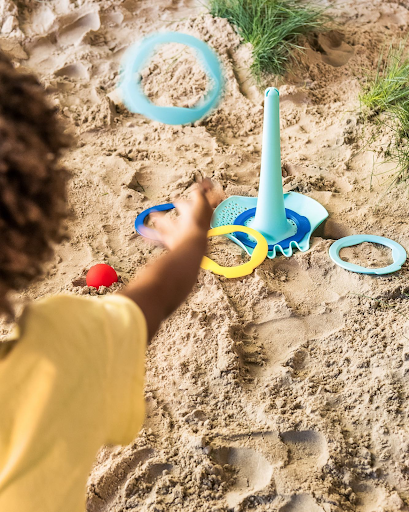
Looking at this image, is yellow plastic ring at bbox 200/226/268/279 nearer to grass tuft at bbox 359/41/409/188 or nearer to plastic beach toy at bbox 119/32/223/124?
grass tuft at bbox 359/41/409/188

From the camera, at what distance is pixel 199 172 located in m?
2.11

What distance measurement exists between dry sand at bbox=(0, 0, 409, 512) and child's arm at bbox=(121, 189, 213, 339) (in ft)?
1.57

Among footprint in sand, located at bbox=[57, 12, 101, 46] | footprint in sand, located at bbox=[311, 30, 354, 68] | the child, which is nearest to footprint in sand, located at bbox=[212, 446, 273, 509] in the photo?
the child

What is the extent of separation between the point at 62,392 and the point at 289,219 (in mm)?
1340

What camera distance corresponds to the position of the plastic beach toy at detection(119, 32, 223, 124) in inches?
93.5

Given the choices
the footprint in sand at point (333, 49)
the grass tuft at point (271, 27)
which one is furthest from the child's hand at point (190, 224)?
the footprint in sand at point (333, 49)

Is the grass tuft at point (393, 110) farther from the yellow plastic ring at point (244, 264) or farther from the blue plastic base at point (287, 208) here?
the yellow plastic ring at point (244, 264)

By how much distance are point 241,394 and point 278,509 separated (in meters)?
0.30

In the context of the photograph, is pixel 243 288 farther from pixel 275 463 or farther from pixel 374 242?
pixel 275 463

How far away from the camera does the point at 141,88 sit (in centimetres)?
263

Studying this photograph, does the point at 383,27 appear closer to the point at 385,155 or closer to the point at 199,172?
the point at 385,155

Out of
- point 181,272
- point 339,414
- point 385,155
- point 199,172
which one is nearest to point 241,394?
point 339,414

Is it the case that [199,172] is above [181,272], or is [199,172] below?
below

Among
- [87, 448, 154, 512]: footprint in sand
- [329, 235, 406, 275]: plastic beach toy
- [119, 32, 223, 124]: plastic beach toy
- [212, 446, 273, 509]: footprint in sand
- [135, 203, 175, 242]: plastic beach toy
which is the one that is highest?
[119, 32, 223, 124]: plastic beach toy
